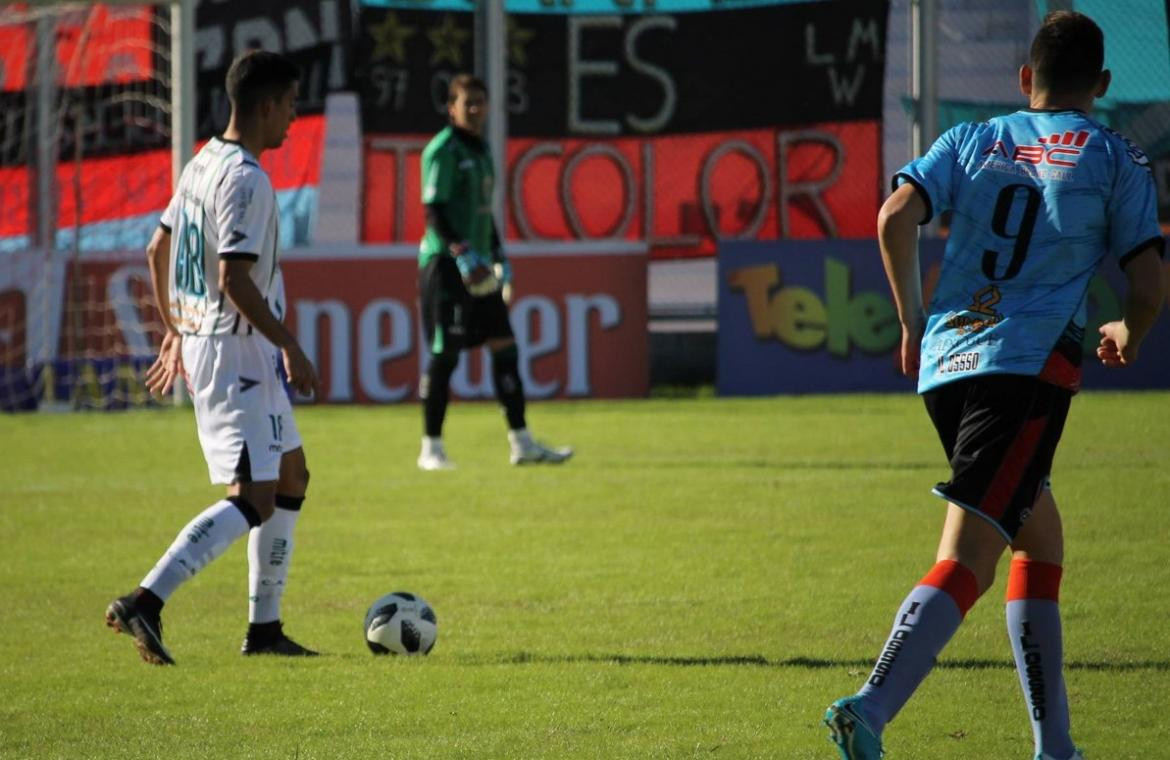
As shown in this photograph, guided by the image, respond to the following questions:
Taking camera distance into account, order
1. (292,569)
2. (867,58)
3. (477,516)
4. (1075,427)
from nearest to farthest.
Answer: (292,569)
(477,516)
(1075,427)
(867,58)

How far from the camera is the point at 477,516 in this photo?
9.96 m

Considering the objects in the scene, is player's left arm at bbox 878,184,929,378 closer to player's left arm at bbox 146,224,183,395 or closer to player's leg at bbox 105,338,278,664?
player's leg at bbox 105,338,278,664

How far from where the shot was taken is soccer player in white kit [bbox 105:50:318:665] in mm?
6039

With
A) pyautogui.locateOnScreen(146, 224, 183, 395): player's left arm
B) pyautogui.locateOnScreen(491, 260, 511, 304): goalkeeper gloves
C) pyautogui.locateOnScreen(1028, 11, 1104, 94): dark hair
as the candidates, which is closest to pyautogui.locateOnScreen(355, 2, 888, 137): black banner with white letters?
pyautogui.locateOnScreen(491, 260, 511, 304): goalkeeper gloves

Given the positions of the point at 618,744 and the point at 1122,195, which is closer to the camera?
the point at 1122,195

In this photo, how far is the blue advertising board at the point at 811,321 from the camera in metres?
16.8

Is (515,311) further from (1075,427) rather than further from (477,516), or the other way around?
(477,516)

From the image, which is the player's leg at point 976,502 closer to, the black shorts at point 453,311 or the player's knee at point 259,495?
the player's knee at point 259,495

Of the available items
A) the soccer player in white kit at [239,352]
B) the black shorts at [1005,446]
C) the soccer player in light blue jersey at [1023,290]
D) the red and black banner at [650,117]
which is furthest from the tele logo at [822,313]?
the black shorts at [1005,446]

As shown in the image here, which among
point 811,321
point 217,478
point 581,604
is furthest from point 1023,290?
point 811,321

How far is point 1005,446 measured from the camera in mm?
4469

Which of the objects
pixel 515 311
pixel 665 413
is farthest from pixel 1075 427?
pixel 515 311

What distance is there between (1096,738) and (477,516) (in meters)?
5.38

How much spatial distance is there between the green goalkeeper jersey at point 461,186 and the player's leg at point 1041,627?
7.59 meters
